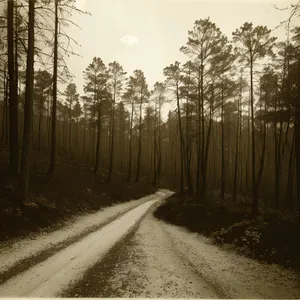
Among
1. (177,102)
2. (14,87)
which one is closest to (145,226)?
(14,87)

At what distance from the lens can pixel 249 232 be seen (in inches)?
369

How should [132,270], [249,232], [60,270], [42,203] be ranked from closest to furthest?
1. [60,270]
2. [132,270]
3. [249,232]
4. [42,203]

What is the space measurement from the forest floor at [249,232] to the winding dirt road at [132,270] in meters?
0.42

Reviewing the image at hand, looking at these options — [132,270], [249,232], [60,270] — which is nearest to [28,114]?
[60,270]

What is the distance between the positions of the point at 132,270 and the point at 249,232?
495 cm

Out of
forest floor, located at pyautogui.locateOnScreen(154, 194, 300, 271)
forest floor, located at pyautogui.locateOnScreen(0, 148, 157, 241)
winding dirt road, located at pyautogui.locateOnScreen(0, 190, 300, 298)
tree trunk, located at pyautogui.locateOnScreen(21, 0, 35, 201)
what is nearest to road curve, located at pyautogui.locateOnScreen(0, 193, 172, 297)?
winding dirt road, located at pyautogui.locateOnScreen(0, 190, 300, 298)

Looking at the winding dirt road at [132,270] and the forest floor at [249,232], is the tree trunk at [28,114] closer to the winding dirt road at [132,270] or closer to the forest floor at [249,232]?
the winding dirt road at [132,270]

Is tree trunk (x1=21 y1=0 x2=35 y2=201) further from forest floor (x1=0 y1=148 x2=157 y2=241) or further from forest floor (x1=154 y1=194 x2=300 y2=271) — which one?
forest floor (x1=154 y1=194 x2=300 y2=271)

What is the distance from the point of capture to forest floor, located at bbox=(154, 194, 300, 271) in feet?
25.4

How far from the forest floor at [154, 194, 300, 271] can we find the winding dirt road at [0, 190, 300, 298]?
0.42 meters

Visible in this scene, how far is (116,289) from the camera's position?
5469 mm

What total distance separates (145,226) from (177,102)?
40.9ft

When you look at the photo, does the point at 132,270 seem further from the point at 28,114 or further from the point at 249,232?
the point at 28,114

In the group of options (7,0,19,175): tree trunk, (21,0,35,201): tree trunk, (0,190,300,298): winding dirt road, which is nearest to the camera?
(0,190,300,298): winding dirt road
